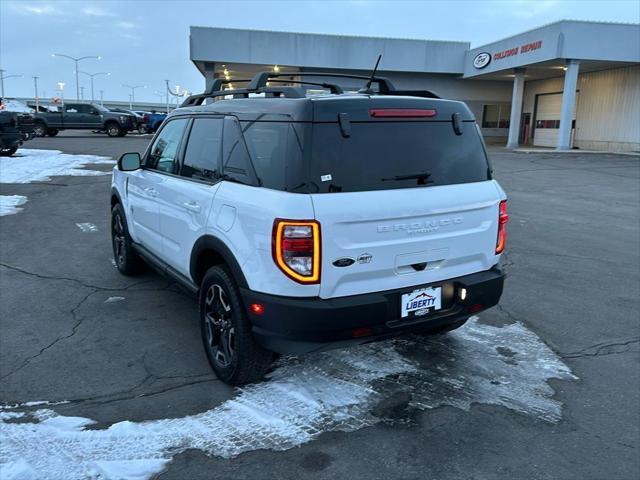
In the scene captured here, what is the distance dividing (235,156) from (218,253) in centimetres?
66

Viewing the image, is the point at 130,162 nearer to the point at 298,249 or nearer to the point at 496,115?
the point at 298,249

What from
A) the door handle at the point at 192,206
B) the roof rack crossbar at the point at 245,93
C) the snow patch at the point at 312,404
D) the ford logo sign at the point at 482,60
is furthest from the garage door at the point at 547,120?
the door handle at the point at 192,206

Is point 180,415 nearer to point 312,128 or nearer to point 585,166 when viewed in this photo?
point 312,128

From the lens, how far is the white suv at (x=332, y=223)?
3066mm

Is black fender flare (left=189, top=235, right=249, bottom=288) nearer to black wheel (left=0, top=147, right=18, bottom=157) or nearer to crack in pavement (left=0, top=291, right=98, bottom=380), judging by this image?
crack in pavement (left=0, top=291, right=98, bottom=380)

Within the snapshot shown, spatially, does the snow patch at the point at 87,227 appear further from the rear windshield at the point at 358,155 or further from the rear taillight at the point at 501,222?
the rear taillight at the point at 501,222

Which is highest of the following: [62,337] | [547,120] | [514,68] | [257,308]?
[514,68]

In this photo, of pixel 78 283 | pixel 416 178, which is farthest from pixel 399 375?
pixel 78 283

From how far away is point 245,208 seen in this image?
3.26 m

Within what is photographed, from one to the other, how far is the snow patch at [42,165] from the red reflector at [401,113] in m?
12.7

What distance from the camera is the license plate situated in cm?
334

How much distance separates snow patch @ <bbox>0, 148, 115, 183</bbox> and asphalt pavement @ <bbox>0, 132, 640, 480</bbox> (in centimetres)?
770

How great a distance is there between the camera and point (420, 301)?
3.41m

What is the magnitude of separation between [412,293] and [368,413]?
813 millimetres
